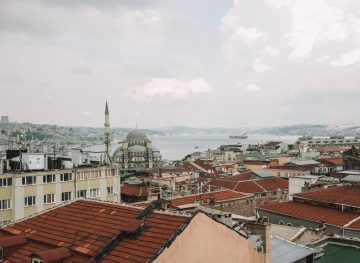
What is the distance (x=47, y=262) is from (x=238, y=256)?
5.48m

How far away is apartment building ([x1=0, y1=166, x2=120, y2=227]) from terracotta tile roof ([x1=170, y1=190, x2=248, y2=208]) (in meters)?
6.70

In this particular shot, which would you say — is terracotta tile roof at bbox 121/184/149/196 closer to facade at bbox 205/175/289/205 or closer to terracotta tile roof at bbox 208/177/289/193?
facade at bbox 205/175/289/205

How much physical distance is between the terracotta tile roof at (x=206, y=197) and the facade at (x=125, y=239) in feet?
95.8

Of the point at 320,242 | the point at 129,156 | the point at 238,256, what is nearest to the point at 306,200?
the point at 320,242

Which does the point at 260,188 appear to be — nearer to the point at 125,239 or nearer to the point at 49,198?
the point at 49,198

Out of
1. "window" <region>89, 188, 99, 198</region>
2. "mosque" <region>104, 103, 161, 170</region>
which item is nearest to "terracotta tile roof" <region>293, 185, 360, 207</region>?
"window" <region>89, 188, 99, 198</region>

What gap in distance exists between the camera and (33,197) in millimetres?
37188

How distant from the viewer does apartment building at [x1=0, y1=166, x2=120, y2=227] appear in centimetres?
3578

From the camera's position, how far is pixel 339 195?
32844 millimetres

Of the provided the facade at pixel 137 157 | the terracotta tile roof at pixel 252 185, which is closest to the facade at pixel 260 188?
the terracotta tile roof at pixel 252 185

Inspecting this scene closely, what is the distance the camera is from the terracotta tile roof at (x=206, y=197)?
45.6 metres

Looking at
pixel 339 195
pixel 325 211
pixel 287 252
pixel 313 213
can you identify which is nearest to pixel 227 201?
pixel 339 195

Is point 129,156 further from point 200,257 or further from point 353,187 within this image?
point 200,257

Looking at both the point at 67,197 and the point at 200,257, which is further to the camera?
the point at 67,197
